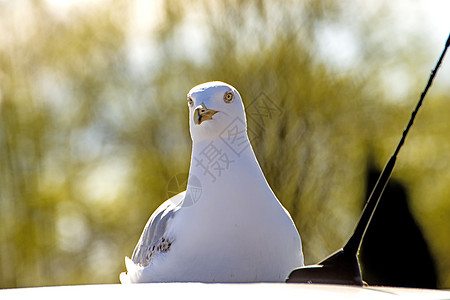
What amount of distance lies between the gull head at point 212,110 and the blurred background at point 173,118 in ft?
21.2

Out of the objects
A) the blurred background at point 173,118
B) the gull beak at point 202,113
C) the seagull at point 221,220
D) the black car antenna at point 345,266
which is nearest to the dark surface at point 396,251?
the blurred background at point 173,118

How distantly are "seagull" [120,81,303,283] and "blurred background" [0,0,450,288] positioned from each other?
255 inches

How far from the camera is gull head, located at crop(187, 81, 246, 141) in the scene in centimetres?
250

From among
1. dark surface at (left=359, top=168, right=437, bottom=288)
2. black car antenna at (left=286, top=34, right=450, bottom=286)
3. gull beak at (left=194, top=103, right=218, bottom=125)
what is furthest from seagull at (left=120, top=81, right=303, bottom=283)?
dark surface at (left=359, top=168, right=437, bottom=288)

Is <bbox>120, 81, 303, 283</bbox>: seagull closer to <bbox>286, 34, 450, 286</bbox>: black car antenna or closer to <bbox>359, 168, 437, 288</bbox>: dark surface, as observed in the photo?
<bbox>286, 34, 450, 286</bbox>: black car antenna

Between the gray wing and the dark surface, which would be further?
the dark surface

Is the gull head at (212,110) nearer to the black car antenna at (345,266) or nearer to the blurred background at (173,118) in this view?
the black car antenna at (345,266)

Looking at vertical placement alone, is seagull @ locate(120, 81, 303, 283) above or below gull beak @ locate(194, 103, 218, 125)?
below

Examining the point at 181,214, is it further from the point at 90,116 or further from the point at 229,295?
the point at 90,116

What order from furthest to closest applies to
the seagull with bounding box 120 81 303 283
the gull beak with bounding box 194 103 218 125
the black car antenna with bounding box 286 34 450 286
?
the gull beak with bounding box 194 103 218 125 → the seagull with bounding box 120 81 303 283 → the black car antenna with bounding box 286 34 450 286

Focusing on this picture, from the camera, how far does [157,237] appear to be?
2.59 m

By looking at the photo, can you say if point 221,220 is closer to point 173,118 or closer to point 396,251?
point 396,251

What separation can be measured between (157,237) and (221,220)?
1.18ft

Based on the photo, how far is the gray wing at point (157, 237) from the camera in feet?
8.19
